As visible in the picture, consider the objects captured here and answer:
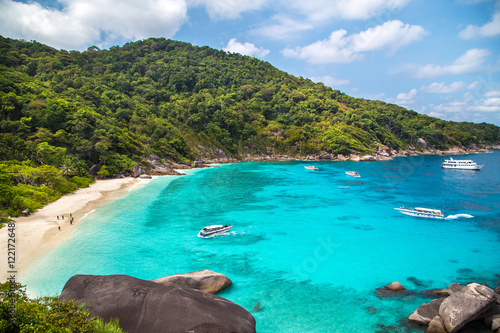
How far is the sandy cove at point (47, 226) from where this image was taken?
90.8ft

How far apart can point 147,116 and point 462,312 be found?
4718 inches

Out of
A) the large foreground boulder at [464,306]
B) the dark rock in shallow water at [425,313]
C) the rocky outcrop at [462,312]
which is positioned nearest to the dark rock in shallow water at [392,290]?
the dark rock in shallow water at [425,313]

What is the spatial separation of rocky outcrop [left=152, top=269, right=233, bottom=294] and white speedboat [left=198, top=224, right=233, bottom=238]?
12.3 meters

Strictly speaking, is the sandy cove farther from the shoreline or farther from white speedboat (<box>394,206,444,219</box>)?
white speedboat (<box>394,206,444,219</box>)

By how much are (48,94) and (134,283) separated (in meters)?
95.6

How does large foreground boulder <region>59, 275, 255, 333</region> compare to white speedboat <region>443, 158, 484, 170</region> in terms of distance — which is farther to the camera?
white speedboat <region>443, 158, 484, 170</region>

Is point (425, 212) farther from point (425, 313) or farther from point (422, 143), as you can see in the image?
point (422, 143)

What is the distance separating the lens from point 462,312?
1698 cm

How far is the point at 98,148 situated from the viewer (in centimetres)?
7606

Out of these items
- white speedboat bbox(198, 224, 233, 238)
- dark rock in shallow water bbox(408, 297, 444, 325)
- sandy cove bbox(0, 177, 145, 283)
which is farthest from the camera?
white speedboat bbox(198, 224, 233, 238)

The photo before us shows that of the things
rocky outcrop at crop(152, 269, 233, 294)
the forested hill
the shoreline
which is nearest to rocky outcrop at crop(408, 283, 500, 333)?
rocky outcrop at crop(152, 269, 233, 294)

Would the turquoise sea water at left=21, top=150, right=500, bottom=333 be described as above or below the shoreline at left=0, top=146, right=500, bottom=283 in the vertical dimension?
below

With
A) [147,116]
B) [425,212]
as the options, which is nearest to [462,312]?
[425,212]

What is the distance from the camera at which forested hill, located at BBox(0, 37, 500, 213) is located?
71375mm
